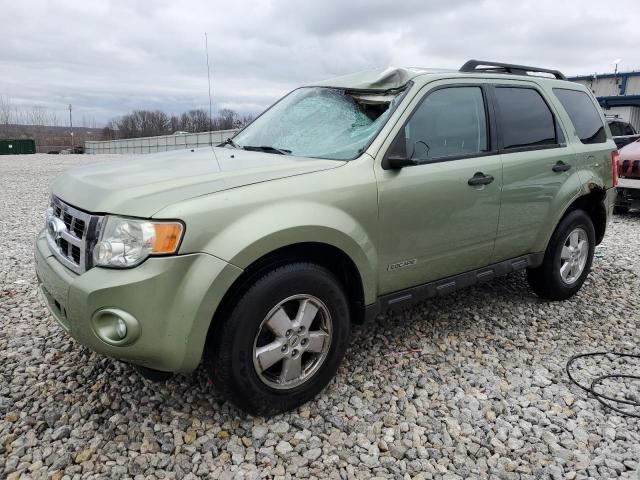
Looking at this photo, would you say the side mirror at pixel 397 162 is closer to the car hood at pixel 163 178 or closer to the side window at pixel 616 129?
the car hood at pixel 163 178

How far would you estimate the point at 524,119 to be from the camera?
3.84 metres

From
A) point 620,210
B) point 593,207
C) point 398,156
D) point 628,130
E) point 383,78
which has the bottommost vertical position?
point 620,210

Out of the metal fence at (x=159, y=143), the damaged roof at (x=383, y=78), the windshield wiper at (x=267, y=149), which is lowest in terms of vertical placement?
the windshield wiper at (x=267, y=149)

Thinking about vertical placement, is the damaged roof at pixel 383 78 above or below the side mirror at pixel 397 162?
above

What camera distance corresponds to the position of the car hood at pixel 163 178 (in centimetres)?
233

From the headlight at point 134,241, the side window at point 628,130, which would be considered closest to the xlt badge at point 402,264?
the headlight at point 134,241

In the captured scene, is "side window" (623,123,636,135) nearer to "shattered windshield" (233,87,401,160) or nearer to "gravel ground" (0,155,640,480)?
"gravel ground" (0,155,640,480)

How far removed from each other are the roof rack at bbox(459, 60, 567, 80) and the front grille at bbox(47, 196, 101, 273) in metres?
2.74

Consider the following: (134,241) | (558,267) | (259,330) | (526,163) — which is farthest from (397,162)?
(558,267)

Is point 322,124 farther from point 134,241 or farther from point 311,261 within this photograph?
point 134,241

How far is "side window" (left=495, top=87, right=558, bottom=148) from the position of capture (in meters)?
3.67

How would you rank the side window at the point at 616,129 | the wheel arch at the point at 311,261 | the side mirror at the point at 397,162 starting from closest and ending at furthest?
the wheel arch at the point at 311,261, the side mirror at the point at 397,162, the side window at the point at 616,129

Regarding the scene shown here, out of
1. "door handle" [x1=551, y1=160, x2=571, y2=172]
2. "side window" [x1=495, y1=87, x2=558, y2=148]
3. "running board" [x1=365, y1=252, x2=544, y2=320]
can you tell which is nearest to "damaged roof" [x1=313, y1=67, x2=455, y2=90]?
"side window" [x1=495, y1=87, x2=558, y2=148]

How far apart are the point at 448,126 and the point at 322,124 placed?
84cm
